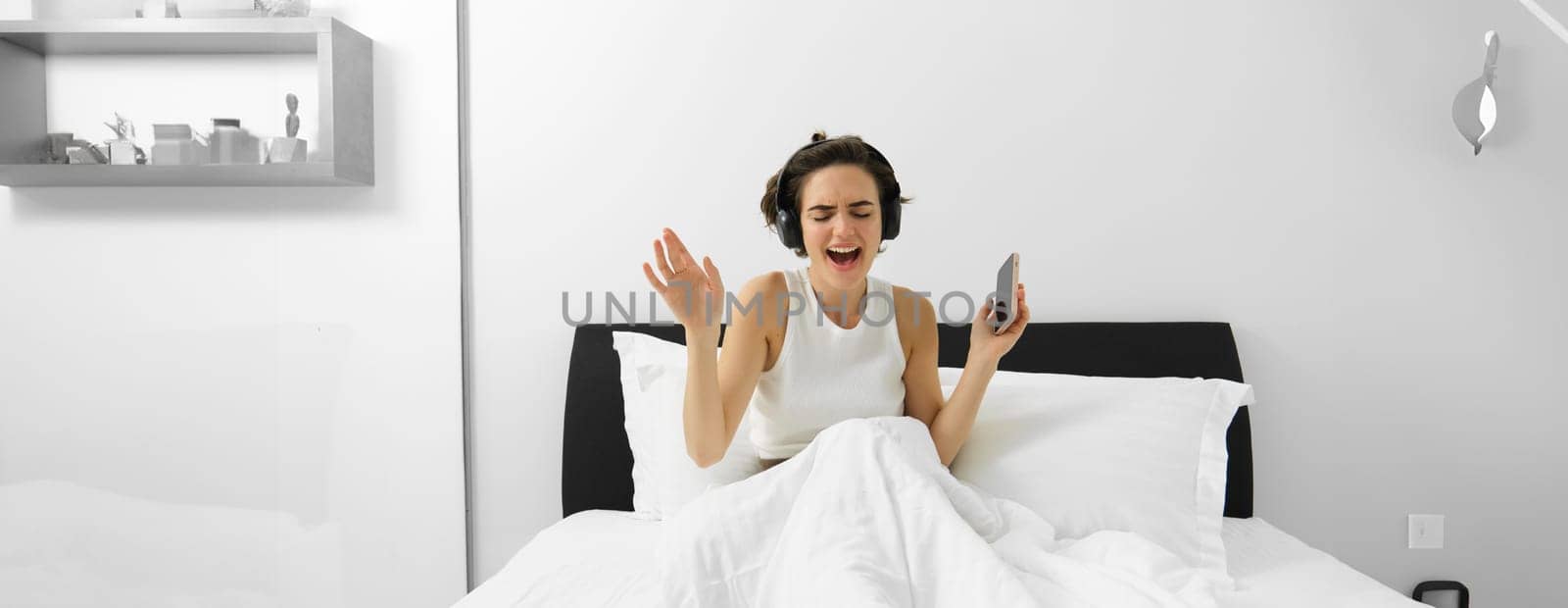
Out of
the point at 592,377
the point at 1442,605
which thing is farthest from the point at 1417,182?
the point at 592,377

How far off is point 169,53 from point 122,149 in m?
0.23

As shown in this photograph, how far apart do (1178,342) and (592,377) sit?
129 centimetres

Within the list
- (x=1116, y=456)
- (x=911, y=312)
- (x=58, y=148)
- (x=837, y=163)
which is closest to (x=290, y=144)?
(x=58, y=148)

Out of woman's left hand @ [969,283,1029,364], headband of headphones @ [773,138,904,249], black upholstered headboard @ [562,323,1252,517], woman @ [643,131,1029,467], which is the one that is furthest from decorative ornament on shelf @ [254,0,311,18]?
woman's left hand @ [969,283,1029,364]

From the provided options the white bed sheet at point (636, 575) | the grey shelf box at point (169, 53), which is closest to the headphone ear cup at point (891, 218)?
the white bed sheet at point (636, 575)

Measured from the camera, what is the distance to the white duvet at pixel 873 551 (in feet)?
4.24

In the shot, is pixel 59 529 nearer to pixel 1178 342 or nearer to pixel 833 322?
pixel 833 322

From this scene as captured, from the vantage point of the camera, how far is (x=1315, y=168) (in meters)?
2.32

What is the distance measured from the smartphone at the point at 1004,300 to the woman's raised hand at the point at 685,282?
48 centimetres

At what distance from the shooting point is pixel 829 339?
1833 millimetres

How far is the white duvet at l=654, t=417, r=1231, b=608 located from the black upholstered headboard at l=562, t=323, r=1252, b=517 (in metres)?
0.73

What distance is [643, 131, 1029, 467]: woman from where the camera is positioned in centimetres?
175

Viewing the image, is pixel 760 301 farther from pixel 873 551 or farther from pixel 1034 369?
pixel 1034 369

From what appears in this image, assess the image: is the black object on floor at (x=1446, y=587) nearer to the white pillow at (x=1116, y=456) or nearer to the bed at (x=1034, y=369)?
the bed at (x=1034, y=369)
